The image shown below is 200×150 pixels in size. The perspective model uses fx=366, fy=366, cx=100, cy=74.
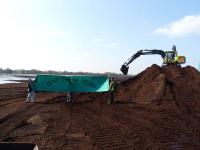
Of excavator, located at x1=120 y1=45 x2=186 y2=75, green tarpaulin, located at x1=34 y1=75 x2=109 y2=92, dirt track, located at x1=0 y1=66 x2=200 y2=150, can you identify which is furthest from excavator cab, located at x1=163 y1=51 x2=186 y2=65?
green tarpaulin, located at x1=34 y1=75 x2=109 y2=92

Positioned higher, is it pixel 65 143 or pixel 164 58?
pixel 164 58

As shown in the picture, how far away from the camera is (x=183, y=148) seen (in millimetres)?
12578

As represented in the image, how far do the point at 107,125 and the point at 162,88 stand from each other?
783 centimetres

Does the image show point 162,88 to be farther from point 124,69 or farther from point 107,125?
point 124,69

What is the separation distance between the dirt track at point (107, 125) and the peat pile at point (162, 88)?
0.58 ft

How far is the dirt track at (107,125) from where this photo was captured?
40.3ft

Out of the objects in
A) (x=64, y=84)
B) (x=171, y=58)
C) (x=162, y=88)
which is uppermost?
(x=171, y=58)

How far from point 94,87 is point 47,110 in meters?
4.59

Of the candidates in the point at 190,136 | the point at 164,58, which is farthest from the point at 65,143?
the point at 164,58

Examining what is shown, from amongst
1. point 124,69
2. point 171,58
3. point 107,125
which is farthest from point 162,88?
point 171,58

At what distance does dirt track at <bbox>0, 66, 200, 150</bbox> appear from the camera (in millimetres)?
12289

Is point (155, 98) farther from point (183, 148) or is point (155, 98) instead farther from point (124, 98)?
point (183, 148)

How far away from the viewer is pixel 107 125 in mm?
14062

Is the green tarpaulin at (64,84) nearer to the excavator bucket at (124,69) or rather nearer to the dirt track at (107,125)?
the dirt track at (107,125)
